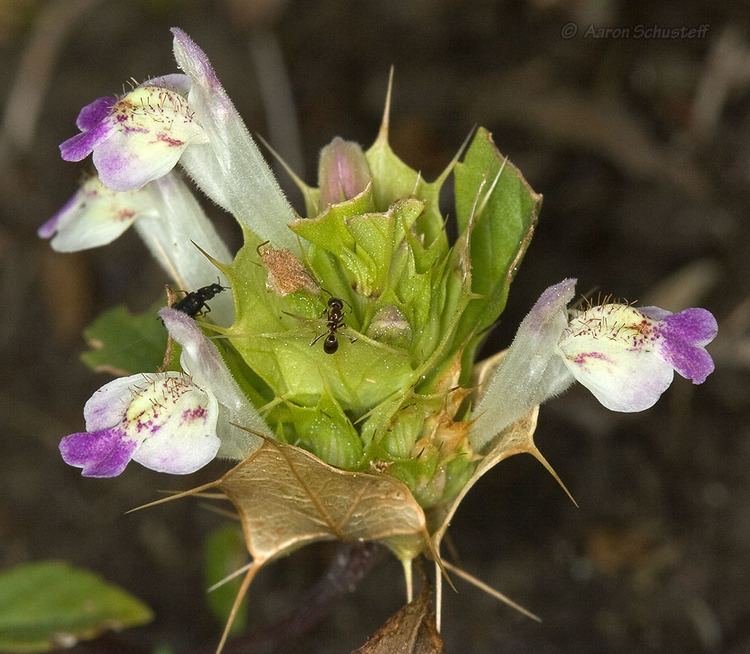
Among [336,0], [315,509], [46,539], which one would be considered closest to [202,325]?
[315,509]

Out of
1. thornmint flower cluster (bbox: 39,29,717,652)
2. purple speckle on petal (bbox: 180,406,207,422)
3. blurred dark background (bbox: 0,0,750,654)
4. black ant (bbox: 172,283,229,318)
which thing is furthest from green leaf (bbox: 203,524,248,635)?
purple speckle on petal (bbox: 180,406,207,422)

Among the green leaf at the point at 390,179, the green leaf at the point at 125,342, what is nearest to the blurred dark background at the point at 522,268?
the green leaf at the point at 125,342

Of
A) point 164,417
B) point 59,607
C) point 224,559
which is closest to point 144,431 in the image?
point 164,417

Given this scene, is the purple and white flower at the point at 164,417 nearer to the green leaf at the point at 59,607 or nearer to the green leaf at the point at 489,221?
the green leaf at the point at 489,221

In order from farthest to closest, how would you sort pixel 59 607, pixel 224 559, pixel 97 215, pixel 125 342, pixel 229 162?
pixel 224 559, pixel 59 607, pixel 125 342, pixel 97 215, pixel 229 162

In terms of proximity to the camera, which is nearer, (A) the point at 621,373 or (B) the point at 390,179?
(A) the point at 621,373

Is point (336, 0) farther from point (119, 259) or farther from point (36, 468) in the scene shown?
point (36, 468)

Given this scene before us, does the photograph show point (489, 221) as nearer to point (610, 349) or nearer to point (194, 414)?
point (610, 349)
